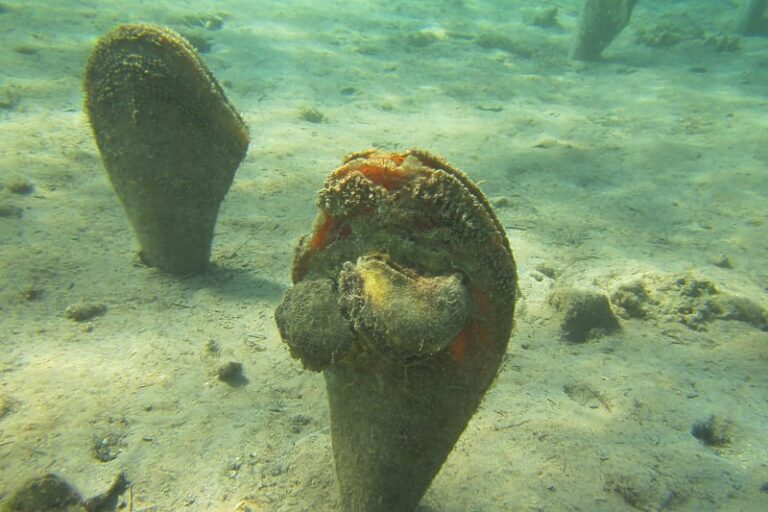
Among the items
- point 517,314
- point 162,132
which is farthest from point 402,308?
point 162,132

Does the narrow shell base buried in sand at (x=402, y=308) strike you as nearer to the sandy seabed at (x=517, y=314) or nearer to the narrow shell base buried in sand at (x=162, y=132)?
the sandy seabed at (x=517, y=314)

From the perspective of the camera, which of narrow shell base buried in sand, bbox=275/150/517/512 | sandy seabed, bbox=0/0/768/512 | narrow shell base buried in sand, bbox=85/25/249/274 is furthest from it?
narrow shell base buried in sand, bbox=85/25/249/274

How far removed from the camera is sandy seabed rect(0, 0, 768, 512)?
2.50m

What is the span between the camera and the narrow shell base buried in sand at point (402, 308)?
1664 mm

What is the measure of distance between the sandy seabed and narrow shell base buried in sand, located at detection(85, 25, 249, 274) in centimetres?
58

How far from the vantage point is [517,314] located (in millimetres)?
3943

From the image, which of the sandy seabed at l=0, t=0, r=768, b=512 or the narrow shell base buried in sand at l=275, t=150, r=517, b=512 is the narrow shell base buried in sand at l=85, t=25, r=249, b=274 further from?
the narrow shell base buried in sand at l=275, t=150, r=517, b=512

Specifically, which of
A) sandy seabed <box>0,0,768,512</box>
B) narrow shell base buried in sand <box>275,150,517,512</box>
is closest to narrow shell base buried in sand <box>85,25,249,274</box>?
sandy seabed <box>0,0,768,512</box>

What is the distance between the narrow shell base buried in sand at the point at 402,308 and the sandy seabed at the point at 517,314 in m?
0.63

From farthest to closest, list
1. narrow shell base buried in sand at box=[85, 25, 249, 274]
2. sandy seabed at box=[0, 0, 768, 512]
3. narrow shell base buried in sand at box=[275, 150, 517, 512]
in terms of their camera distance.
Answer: narrow shell base buried in sand at box=[85, 25, 249, 274] < sandy seabed at box=[0, 0, 768, 512] < narrow shell base buried in sand at box=[275, 150, 517, 512]

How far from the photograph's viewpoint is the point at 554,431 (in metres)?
2.81

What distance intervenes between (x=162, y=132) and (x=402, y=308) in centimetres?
273

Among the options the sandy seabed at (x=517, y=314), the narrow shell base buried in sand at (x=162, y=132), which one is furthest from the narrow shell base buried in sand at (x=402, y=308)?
the narrow shell base buried in sand at (x=162, y=132)

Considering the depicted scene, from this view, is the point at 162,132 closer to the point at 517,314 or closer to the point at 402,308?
the point at 402,308
